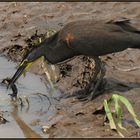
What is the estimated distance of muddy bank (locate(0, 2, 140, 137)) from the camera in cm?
774

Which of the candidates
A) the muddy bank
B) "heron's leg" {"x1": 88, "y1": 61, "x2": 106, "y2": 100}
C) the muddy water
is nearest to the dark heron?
"heron's leg" {"x1": 88, "y1": 61, "x2": 106, "y2": 100}

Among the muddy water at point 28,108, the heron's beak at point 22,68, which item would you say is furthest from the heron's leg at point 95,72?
the heron's beak at point 22,68

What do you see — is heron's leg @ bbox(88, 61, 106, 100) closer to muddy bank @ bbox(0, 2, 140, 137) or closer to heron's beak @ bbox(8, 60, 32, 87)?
muddy bank @ bbox(0, 2, 140, 137)

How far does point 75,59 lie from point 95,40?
181 centimetres

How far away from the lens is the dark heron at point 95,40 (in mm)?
8430

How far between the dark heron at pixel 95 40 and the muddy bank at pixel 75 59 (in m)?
0.46

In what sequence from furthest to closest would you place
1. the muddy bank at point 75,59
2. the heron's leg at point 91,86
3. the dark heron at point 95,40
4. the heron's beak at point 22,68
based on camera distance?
1. the heron's beak at point 22,68
2. the heron's leg at point 91,86
3. the dark heron at point 95,40
4. the muddy bank at point 75,59

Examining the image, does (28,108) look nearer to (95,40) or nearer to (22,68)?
(22,68)

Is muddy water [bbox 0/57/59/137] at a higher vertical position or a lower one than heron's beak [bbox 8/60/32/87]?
lower

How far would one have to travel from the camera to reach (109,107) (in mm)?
7934

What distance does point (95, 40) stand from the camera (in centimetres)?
843

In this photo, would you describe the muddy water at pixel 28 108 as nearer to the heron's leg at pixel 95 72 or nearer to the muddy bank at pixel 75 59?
the muddy bank at pixel 75 59

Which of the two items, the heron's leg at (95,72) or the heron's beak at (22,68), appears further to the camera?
the heron's beak at (22,68)

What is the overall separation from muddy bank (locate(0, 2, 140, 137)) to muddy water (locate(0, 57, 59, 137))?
0.59 feet
